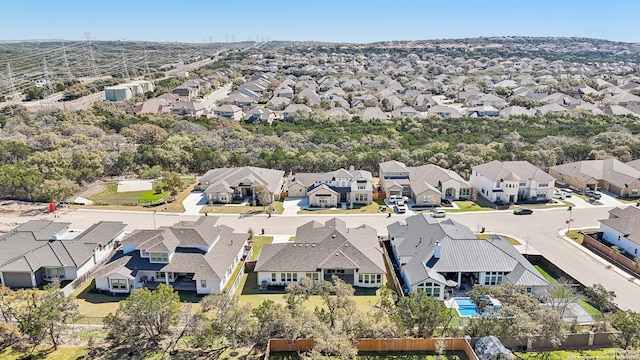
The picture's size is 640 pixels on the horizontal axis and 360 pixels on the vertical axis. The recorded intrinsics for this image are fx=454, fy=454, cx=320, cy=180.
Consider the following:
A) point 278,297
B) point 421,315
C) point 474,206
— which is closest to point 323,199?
point 474,206

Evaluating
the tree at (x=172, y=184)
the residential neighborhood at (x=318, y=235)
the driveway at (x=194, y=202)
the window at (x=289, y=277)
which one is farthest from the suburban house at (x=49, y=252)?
the window at (x=289, y=277)

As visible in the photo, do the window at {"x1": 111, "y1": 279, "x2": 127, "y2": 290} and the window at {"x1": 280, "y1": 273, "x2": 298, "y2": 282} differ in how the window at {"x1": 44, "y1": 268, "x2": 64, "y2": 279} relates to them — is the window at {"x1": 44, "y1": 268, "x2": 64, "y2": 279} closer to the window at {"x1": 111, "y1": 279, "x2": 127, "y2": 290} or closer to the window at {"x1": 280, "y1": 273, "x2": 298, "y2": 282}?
the window at {"x1": 111, "y1": 279, "x2": 127, "y2": 290}

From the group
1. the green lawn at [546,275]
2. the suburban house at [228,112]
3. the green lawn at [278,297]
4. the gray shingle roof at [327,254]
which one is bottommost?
the green lawn at [546,275]

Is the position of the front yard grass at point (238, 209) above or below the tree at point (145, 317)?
below

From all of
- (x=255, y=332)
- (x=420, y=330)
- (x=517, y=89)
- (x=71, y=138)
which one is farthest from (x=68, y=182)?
(x=517, y=89)

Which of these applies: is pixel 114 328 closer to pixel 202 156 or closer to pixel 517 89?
pixel 202 156

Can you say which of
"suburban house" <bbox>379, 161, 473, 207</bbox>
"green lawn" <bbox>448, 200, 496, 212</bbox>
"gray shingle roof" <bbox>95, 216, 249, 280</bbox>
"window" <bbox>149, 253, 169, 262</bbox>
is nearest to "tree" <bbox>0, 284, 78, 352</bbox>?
"gray shingle roof" <bbox>95, 216, 249, 280</bbox>

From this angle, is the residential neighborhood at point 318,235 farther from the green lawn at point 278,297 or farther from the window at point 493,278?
the green lawn at point 278,297
